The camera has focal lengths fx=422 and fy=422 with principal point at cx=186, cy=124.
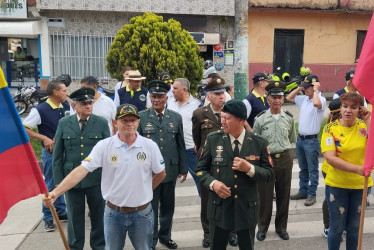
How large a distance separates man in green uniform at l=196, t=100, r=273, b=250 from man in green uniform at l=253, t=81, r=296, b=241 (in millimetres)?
1344

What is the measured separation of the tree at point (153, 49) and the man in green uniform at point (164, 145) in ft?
18.0

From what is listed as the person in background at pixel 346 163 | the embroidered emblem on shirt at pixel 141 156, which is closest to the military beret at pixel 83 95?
the embroidered emblem on shirt at pixel 141 156

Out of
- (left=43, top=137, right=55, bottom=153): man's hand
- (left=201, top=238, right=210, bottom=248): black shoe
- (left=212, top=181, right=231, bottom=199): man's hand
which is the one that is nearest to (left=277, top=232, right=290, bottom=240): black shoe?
(left=201, top=238, right=210, bottom=248): black shoe

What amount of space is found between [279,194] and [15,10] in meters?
14.0

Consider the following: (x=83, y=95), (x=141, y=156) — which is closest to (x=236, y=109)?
(x=141, y=156)

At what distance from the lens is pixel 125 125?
381 centimetres

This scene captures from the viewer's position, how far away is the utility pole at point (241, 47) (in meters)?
9.66

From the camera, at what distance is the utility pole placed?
9656 mm

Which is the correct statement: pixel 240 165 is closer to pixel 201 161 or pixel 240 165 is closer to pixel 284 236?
pixel 201 161

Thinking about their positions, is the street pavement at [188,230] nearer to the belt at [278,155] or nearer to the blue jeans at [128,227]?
the belt at [278,155]

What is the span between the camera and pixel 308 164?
6570 mm

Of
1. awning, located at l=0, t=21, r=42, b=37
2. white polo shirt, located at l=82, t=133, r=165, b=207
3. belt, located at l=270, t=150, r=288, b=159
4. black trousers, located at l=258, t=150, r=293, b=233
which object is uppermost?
awning, located at l=0, t=21, r=42, b=37

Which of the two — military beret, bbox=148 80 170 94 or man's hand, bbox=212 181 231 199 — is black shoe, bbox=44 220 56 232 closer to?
military beret, bbox=148 80 170 94

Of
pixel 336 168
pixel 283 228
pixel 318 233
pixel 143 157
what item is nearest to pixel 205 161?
pixel 143 157
